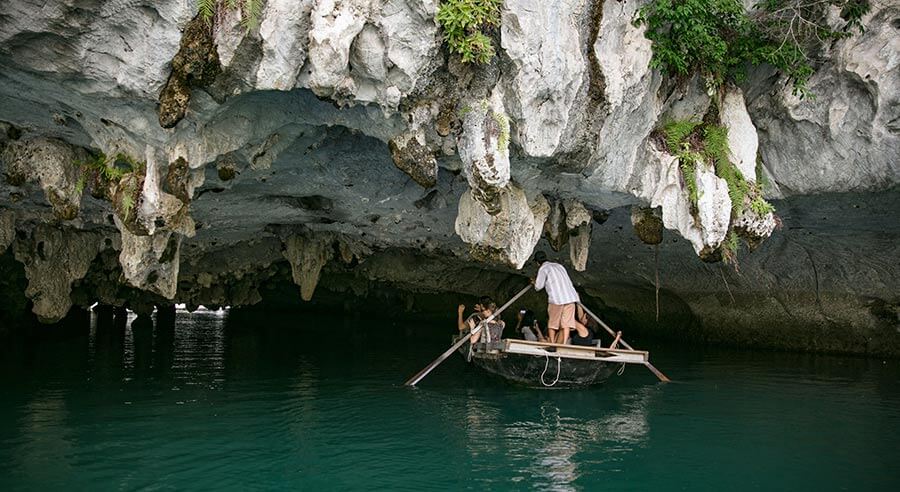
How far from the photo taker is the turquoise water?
9.35 metres

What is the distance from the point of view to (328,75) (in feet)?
31.2

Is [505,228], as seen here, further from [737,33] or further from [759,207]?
[737,33]

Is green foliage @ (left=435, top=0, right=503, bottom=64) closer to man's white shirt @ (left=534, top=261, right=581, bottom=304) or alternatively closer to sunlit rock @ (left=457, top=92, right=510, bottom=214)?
sunlit rock @ (left=457, top=92, right=510, bottom=214)

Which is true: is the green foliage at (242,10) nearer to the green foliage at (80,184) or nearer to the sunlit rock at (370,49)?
the sunlit rock at (370,49)

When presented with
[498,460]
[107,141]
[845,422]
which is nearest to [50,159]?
[107,141]

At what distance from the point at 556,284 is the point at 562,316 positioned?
0.74 meters

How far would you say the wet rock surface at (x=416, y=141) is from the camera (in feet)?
30.8

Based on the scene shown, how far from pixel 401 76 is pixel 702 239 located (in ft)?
19.2

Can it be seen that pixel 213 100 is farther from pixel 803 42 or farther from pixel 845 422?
pixel 845 422

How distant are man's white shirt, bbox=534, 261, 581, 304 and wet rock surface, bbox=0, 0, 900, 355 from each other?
2.46 feet

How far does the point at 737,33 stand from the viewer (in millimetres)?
12109

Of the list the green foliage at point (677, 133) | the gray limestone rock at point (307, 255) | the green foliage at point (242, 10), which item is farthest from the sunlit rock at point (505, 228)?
Answer: the gray limestone rock at point (307, 255)

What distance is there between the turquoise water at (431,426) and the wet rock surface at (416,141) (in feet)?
8.56

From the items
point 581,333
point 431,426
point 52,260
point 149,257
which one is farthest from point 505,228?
point 52,260
